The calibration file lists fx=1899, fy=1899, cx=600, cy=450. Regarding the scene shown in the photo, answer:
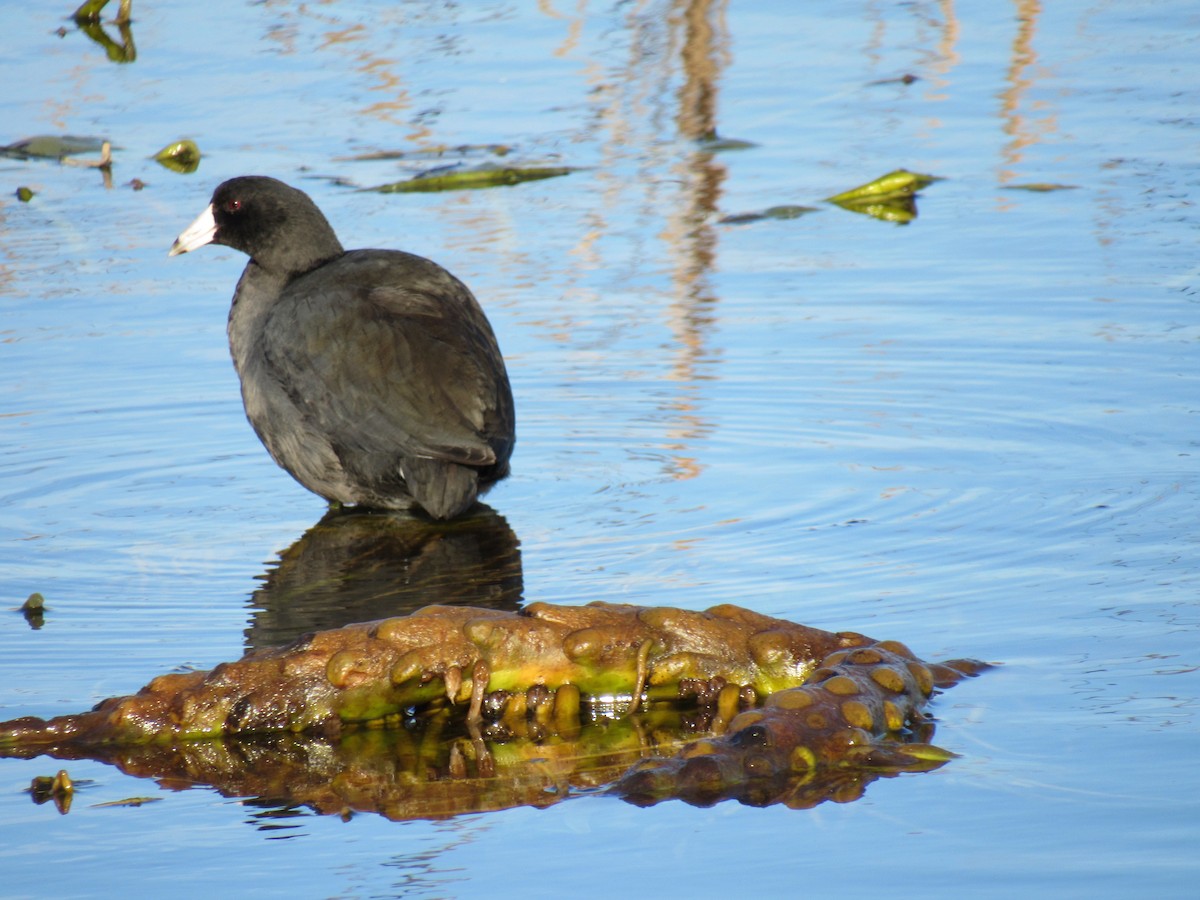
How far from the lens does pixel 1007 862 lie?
8.35 feet

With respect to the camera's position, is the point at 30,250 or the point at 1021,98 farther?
the point at 1021,98

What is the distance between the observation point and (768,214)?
7.27 m

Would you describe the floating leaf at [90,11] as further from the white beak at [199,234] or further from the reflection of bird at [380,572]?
the reflection of bird at [380,572]

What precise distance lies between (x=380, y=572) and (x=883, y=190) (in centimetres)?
356

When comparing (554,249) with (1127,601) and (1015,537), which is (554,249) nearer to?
(1015,537)

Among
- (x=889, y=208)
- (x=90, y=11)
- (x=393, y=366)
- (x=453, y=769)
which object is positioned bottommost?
(x=889, y=208)

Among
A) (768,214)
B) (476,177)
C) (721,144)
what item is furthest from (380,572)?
(721,144)

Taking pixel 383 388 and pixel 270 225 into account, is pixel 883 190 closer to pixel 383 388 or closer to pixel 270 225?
pixel 270 225

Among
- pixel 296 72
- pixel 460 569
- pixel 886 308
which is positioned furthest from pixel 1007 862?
pixel 296 72

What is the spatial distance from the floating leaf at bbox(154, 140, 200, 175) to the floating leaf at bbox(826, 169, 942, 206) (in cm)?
274

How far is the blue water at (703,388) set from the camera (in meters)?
2.71

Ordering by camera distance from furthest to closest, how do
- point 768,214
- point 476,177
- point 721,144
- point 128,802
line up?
point 721,144, point 476,177, point 768,214, point 128,802

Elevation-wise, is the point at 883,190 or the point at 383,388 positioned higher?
the point at 383,388

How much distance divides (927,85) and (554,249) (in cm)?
280
